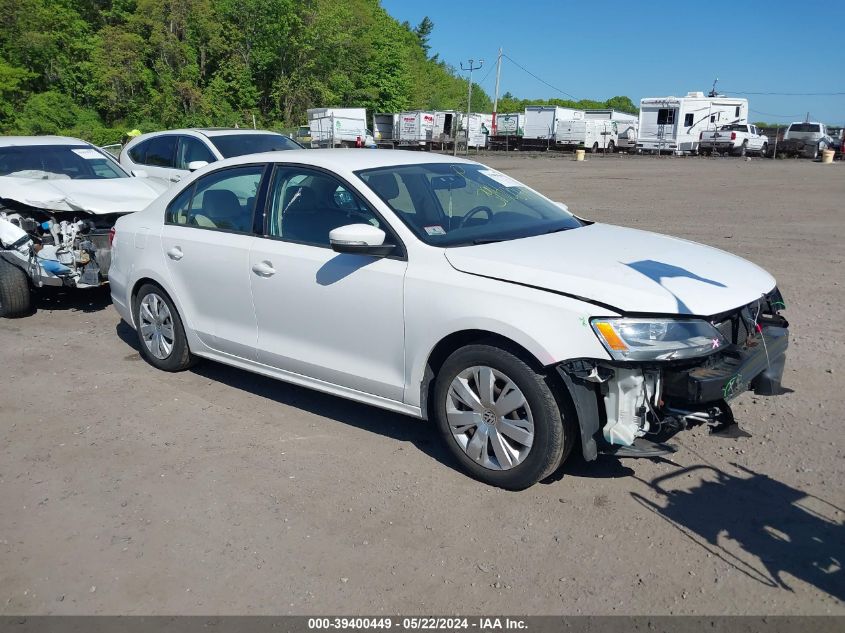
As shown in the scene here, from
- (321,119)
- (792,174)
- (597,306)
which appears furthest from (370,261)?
(321,119)

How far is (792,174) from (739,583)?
1106 inches

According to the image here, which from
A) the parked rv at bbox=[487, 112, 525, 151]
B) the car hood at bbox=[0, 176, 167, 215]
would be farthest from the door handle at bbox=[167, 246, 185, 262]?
the parked rv at bbox=[487, 112, 525, 151]

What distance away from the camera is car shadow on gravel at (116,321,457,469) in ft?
15.5

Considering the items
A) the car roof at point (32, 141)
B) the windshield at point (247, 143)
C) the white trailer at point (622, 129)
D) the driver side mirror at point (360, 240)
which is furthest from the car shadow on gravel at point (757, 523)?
the white trailer at point (622, 129)

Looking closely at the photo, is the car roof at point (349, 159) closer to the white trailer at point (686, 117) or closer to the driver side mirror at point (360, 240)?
the driver side mirror at point (360, 240)

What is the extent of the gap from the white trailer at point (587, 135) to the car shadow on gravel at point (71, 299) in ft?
137

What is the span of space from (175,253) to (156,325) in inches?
28.2

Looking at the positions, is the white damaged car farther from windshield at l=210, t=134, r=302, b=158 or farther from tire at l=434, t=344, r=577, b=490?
Result: tire at l=434, t=344, r=577, b=490

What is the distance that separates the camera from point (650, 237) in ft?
15.8

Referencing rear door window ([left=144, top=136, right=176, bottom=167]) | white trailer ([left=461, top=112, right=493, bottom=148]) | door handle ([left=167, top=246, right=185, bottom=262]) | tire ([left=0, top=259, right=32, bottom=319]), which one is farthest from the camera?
white trailer ([left=461, top=112, right=493, bottom=148])

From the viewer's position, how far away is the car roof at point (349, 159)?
4.85m

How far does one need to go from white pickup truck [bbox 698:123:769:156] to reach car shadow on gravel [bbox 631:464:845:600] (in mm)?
42161

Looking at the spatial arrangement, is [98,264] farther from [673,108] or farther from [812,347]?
[673,108]

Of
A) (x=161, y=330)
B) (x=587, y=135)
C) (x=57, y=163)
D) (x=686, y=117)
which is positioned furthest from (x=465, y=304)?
(x=587, y=135)
